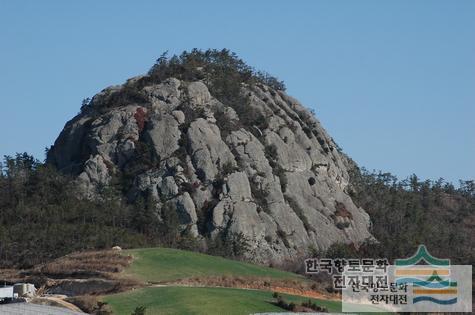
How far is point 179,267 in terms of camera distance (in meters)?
65.8

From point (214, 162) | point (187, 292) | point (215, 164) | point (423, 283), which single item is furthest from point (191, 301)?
point (214, 162)

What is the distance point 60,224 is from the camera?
94.1 m

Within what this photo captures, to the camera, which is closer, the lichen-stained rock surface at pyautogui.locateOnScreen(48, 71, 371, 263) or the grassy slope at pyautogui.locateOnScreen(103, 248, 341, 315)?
the grassy slope at pyautogui.locateOnScreen(103, 248, 341, 315)

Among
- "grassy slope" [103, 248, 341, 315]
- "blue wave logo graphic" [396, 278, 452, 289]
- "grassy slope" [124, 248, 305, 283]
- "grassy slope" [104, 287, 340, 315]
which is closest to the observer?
"grassy slope" [104, 287, 340, 315]

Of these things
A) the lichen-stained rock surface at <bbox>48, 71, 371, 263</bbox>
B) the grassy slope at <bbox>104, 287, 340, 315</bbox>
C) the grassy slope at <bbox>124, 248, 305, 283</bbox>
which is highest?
the lichen-stained rock surface at <bbox>48, 71, 371, 263</bbox>

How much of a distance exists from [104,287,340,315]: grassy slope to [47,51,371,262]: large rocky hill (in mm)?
50641

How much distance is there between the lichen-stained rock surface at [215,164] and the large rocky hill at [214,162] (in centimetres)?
14

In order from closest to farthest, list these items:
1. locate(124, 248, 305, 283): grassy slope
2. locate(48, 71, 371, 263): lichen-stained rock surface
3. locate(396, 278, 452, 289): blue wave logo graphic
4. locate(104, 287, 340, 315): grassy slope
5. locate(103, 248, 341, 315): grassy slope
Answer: locate(104, 287, 340, 315): grassy slope < locate(103, 248, 341, 315): grassy slope < locate(396, 278, 452, 289): blue wave logo graphic < locate(124, 248, 305, 283): grassy slope < locate(48, 71, 371, 263): lichen-stained rock surface

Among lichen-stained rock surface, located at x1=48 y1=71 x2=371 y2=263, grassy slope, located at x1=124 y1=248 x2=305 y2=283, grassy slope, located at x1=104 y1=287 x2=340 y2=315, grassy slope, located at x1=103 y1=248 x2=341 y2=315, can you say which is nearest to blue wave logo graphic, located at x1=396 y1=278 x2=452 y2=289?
grassy slope, located at x1=103 y1=248 x2=341 y2=315

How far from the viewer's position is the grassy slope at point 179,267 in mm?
63125

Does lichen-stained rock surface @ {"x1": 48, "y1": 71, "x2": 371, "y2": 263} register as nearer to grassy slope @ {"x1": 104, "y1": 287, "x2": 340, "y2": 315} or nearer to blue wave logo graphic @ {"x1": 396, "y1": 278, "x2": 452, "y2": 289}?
blue wave logo graphic @ {"x1": 396, "y1": 278, "x2": 452, "y2": 289}

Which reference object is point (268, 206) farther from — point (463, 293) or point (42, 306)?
point (42, 306)

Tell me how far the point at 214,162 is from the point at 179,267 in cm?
5146

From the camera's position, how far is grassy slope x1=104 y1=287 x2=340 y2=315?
4800 cm
